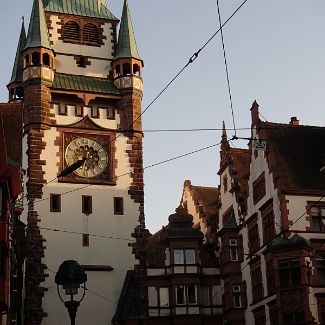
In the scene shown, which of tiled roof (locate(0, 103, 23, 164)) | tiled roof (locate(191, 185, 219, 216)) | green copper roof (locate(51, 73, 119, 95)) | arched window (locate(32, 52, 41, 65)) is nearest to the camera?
tiled roof (locate(0, 103, 23, 164))

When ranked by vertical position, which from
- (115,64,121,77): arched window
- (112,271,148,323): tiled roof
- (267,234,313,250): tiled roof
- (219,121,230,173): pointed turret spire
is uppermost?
(115,64,121,77): arched window

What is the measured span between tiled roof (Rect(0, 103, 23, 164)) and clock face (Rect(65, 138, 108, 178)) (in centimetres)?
753

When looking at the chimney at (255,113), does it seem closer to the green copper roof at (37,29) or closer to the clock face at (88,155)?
the clock face at (88,155)

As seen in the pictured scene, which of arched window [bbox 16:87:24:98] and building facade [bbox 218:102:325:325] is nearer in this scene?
building facade [bbox 218:102:325:325]

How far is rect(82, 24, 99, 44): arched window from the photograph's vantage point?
43.7 meters

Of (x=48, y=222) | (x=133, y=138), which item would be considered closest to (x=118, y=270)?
(x=48, y=222)

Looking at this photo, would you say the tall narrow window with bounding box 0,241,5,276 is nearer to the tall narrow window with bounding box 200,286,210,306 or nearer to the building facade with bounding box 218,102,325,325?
the building facade with bounding box 218,102,325,325

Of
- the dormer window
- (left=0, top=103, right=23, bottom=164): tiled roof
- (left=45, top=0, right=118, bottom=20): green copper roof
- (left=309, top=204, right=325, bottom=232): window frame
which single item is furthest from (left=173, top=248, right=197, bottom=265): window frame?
(left=0, top=103, right=23, bottom=164): tiled roof

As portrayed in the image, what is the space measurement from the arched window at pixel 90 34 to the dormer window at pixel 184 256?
1245 centimetres

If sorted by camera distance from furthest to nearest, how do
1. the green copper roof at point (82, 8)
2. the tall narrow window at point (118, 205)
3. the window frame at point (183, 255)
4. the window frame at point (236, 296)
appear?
the green copper roof at point (82, 8), the window frame at point (183, 255), the window frame at point (236, 296), the tall narrow window at point (118, 205)

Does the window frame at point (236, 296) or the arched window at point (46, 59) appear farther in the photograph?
the arched window at point (46, 59)

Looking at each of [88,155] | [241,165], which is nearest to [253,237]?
[241,165]

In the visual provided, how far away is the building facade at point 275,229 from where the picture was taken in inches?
1345

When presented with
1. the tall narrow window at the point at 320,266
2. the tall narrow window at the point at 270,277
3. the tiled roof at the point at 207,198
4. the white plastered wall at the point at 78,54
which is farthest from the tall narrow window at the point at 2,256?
the tiled roof at the point at 207,198
